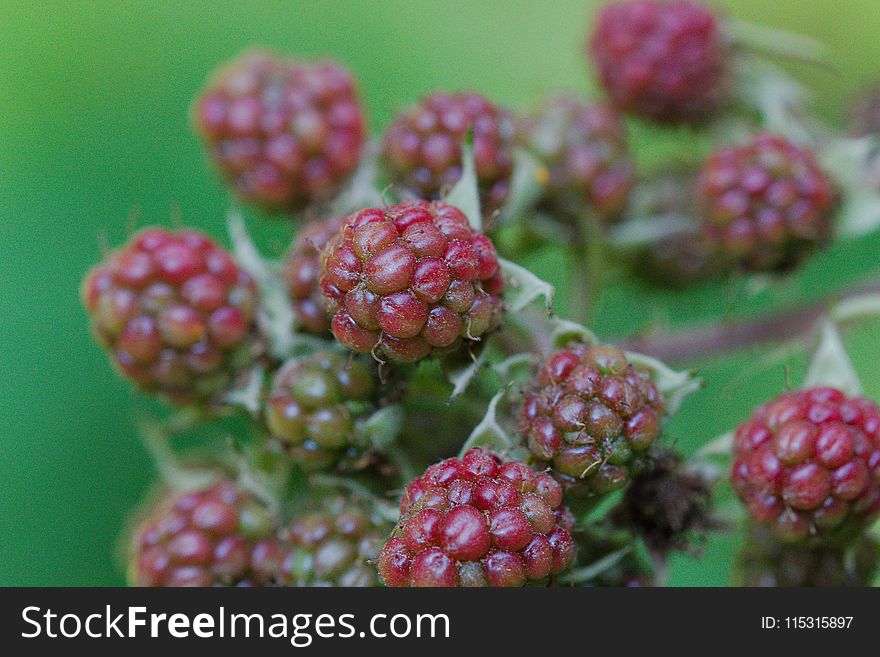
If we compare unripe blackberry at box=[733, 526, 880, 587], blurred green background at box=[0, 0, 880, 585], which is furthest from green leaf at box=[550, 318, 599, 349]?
blurred green background at box=[0, 0, 880, 585]

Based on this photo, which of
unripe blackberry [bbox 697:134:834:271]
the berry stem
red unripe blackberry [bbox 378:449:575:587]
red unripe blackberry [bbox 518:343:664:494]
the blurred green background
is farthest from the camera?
the blurred green background

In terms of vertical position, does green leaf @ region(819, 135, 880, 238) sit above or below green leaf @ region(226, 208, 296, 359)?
above

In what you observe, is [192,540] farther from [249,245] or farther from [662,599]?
[662,599]

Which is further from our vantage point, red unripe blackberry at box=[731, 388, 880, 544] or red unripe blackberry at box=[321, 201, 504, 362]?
red unripe blackberry at box=[731, 388, 880, 544]

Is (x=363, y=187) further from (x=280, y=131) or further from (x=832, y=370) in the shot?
(x=832, y=370)

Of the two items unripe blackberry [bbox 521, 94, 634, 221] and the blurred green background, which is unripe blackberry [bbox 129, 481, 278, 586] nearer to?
the blurred green background

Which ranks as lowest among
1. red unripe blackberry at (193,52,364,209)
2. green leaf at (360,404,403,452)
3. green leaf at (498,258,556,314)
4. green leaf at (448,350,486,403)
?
green leaf at (360,404,403,452)
